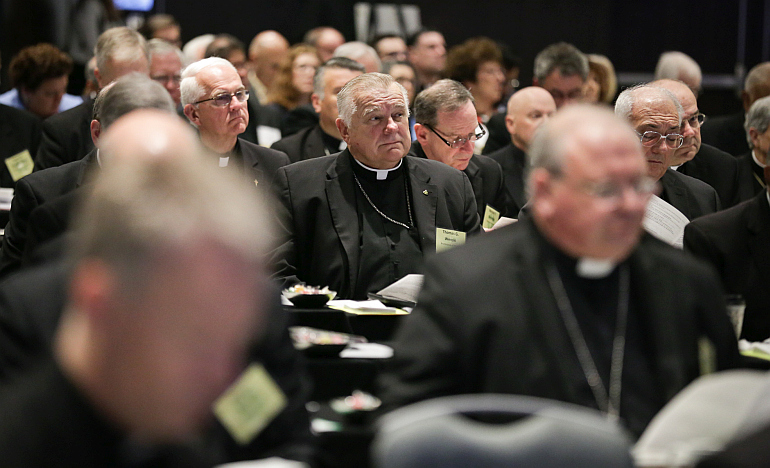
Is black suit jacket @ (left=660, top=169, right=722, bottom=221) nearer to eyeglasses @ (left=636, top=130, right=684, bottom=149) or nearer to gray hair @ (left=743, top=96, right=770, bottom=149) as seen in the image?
eyeglasses @ (left=636, top=130, right=684, bottom=149)

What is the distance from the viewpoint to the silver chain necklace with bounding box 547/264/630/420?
2547mm

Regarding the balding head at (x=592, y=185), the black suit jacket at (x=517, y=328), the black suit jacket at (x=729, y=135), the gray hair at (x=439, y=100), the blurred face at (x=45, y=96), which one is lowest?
the black suit jacket at (x=729, y=135)

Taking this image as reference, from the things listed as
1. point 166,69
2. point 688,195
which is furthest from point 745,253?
point 166,69

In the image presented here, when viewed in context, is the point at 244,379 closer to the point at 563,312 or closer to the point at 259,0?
the point at 563,312

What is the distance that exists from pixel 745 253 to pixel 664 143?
114 centimetres

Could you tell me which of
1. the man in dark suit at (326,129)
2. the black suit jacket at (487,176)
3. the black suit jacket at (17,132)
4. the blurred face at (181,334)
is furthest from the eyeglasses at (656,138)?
the black suit jacket at (17,132)

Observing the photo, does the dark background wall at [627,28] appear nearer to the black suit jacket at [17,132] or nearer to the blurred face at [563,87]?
the blurred face at [563,87]

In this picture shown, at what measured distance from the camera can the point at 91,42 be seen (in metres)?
10.5

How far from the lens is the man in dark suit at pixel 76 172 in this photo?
3.80 metres

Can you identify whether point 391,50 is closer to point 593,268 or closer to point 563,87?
point 563,87

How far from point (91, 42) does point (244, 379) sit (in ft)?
29.9

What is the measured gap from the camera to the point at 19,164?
646 centimetres

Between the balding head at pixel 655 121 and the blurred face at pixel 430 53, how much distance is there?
5.47m

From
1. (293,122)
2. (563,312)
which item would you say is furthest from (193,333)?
(293,122)
